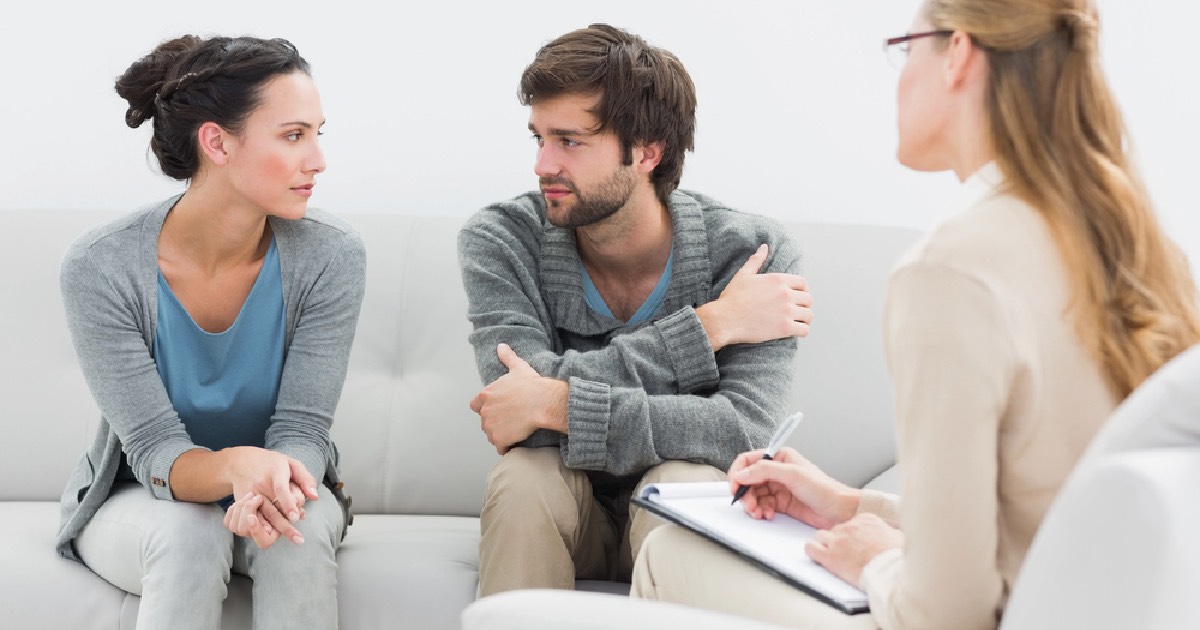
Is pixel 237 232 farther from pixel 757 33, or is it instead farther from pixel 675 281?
pixel 757 33

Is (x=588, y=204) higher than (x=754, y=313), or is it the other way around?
(x=588, y=204)

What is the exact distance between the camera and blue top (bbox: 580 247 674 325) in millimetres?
2064

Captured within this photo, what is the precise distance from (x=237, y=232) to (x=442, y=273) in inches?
19.0

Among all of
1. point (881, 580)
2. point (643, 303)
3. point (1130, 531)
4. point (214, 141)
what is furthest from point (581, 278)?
point (1130, 531)

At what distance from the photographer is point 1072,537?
0.88m

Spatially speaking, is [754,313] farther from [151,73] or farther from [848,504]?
[151,73]

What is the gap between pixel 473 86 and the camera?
105 inches

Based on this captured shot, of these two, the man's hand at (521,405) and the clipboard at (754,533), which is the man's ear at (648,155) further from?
the clipboard at (754,533)

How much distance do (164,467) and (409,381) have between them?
602 mm

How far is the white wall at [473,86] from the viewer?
2.67 m

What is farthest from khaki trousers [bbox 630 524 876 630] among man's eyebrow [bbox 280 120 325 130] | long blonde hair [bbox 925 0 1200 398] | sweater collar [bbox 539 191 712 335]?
man's eyebrow [bbox 280 120 325 130]

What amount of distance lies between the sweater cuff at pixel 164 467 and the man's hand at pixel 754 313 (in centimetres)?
82

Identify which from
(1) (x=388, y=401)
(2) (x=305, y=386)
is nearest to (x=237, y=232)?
(2) (x=305, y=386)

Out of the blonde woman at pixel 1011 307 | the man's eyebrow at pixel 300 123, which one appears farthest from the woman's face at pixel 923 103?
the man's eyebrow at pixel 300 123
